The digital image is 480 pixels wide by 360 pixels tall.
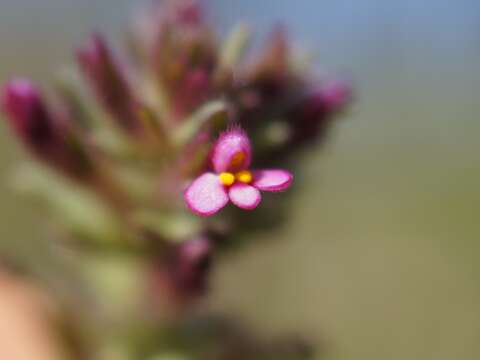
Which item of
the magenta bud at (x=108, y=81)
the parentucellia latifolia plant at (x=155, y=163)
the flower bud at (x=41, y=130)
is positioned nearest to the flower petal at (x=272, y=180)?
the parentucellia latifolia plant at (x=155, y=163)

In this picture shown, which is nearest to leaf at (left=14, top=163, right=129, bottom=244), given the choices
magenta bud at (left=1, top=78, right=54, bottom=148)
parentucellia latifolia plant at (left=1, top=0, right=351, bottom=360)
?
parentucellia latifolia plant at (left=1, top=0, right=351, bottom=360)

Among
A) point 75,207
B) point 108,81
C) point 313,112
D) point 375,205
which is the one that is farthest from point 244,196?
point 375,205

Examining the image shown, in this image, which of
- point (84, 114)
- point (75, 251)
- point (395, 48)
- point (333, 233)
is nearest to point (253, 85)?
point (84, 114)

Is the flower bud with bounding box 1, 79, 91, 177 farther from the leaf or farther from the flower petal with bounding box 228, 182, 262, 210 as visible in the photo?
the flower petal with bounding box 228, 182, 262, 210

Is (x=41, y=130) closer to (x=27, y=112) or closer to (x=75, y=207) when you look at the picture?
(x=27, y=112)

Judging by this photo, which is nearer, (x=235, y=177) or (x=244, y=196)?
(x=244, y=196)

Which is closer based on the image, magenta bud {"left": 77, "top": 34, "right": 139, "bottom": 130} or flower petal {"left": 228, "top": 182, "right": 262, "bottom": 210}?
flower petal {"left": 228, "top": 182, "right": 262, "bottom": 210}

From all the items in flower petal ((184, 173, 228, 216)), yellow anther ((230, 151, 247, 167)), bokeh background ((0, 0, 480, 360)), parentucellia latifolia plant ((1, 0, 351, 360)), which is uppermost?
bokeh background ((0, 0, 480, 360))
